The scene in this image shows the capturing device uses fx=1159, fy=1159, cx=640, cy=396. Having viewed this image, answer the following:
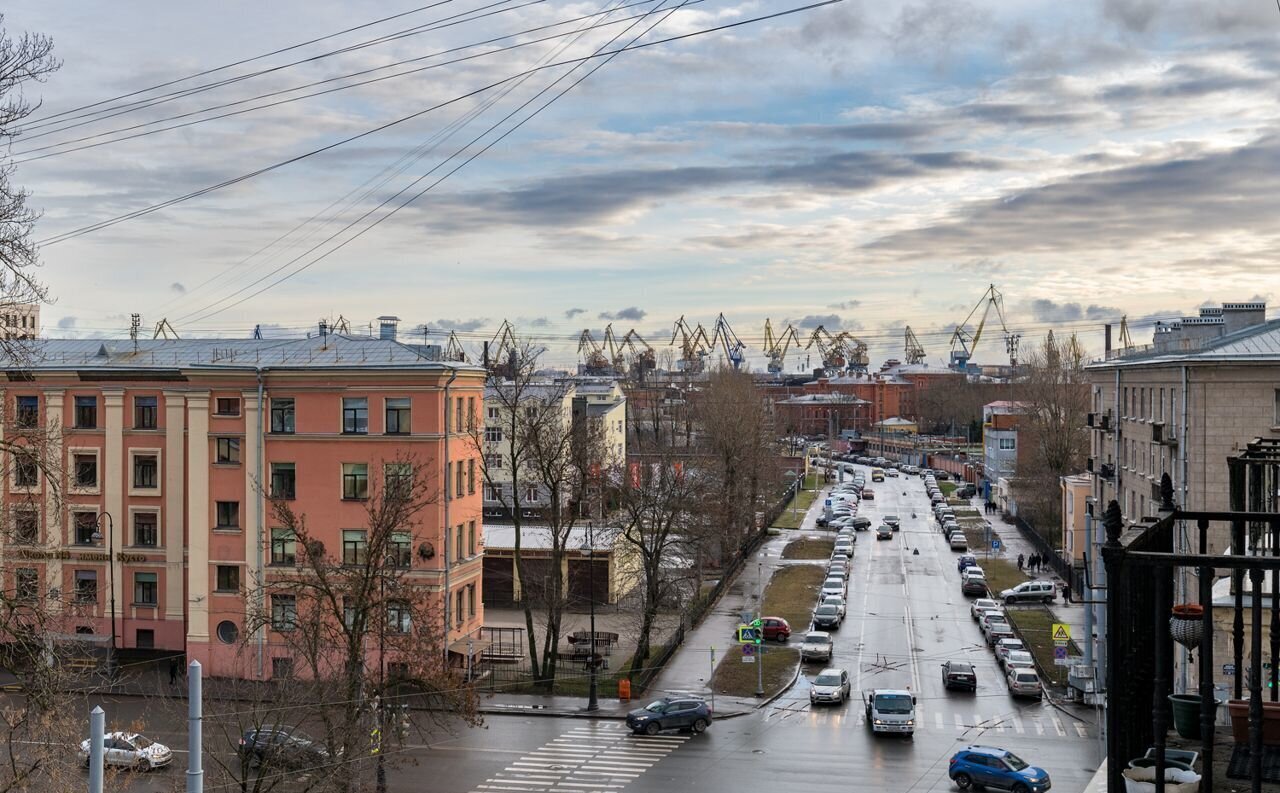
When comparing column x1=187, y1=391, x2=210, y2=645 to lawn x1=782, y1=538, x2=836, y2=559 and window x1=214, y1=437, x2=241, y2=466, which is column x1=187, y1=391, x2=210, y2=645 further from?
lawn x1=782, y1=538, x2=836, y2=559

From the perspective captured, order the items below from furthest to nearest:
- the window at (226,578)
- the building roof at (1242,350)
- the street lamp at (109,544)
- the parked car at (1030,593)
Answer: the parked car at (1030,593) → the street lamp at (109,544) → the window at (226,578) → the building roof at (1242,350)

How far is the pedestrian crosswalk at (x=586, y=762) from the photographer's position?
20.9 metres

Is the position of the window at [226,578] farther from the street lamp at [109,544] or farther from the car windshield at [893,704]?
the car windshield at [893,704]

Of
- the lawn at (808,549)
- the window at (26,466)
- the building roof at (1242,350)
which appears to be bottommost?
the lawn at (808,549)

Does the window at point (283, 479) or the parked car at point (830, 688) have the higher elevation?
the window at point (283, 479)

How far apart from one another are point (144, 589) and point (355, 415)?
772cm

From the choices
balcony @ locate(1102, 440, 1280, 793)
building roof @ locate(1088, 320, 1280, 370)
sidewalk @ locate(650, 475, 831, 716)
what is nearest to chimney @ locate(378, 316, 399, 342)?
sidewalk @ locate(650, 475, 831, 716)

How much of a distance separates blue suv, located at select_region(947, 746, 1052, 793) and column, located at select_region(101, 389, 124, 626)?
2194 centimetres

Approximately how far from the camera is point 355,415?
96.9ft

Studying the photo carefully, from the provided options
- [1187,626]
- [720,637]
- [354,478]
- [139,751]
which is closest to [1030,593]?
[720,637]

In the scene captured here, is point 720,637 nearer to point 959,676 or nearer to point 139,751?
point 959,676

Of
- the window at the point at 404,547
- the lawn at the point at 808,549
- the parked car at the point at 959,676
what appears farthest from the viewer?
the lawn at the point at 808,549

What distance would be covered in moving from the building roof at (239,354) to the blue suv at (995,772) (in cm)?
1547

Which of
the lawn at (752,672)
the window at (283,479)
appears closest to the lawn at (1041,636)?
the lawn at (752,672)
